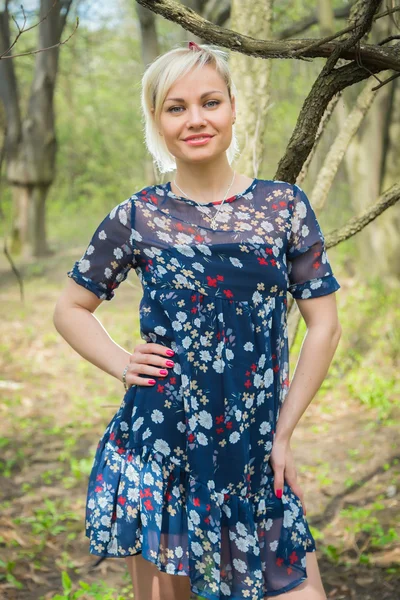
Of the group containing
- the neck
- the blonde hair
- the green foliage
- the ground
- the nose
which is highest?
the blonde hair

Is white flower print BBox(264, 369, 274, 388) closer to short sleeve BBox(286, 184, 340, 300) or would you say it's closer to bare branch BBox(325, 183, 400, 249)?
short sleeve BBox(286, 184, 340, 300)

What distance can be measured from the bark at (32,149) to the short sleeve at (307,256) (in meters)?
10.8

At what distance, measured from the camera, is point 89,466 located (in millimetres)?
5277

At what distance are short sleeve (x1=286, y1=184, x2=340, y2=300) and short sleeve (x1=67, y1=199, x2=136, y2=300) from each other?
478mm

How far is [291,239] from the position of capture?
80.8 inches

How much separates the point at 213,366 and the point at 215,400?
0.32ft

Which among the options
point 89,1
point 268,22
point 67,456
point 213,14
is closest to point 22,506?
point 67,456

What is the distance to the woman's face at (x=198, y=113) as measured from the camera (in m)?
2.05

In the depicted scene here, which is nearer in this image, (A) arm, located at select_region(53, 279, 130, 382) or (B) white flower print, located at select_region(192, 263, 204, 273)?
(B) white flower print, located at select_region(192, 263, 204, 273)

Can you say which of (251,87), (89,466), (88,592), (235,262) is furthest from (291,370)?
(235,262)

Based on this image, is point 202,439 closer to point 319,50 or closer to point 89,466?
point 319,50

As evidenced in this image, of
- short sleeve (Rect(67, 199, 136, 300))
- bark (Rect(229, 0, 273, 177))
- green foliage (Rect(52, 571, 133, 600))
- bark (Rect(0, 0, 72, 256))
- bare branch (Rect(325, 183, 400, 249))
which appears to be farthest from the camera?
bark (Rect(0, 0, 72, 256))

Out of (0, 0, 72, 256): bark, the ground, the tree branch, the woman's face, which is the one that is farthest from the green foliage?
(0, 0, 72, 256): bark

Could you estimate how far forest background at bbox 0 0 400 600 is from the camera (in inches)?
144
